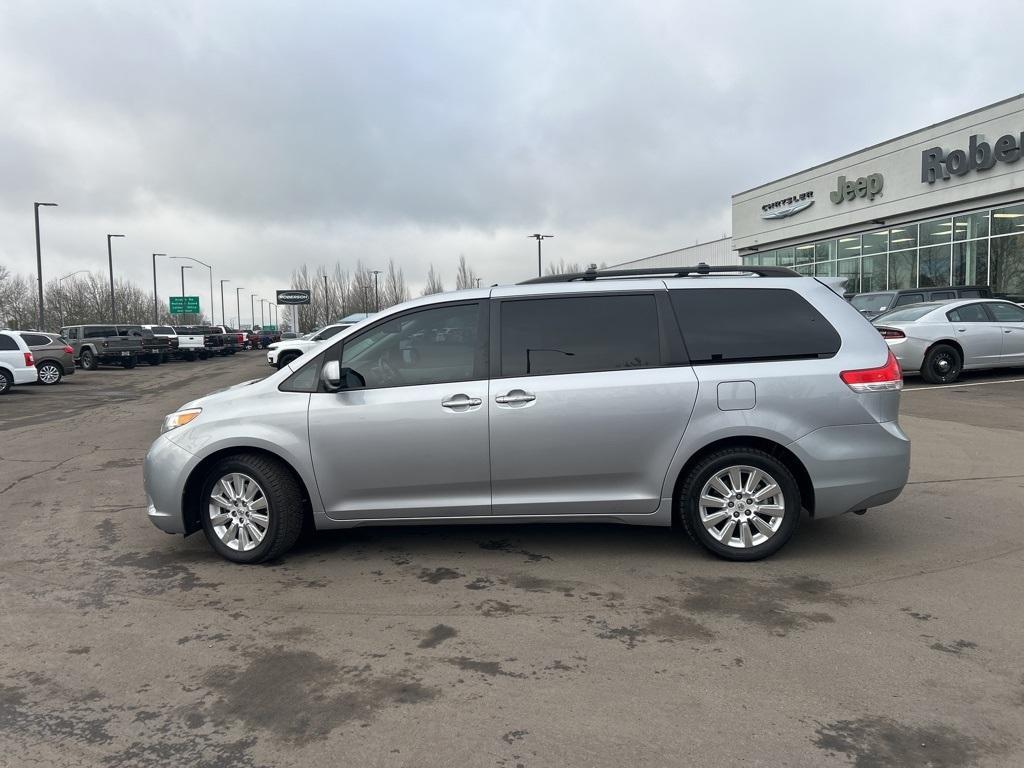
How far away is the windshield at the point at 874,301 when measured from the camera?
64.5ft

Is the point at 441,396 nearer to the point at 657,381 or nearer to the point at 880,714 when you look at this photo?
the point at 657,381

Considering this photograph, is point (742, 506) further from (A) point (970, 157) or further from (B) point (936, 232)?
(B) point (936, 232)

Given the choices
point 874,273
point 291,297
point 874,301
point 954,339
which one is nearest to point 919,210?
point 874,273

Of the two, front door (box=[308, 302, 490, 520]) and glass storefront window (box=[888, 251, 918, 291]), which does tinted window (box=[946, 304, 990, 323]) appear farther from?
glass storefront window (box=[888, 251, 918, 291])

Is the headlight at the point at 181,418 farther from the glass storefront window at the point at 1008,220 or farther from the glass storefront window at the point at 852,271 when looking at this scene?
the glass storefront window at the point at 852,271

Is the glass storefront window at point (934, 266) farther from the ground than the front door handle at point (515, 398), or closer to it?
farther from the ground

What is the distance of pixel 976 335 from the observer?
14.1 metres

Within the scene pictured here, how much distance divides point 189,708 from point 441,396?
2.24 m

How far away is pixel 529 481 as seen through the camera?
15.7 feet

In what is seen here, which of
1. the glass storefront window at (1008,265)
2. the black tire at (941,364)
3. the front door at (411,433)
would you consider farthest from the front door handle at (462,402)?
the glass storefront window at (1008,265)

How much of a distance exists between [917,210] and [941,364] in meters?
18.9

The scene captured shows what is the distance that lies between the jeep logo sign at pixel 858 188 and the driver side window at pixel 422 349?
32.0 metres

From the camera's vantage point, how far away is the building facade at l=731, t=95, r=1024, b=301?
1025 inches

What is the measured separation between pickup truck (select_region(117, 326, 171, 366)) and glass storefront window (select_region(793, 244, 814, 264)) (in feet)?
102
